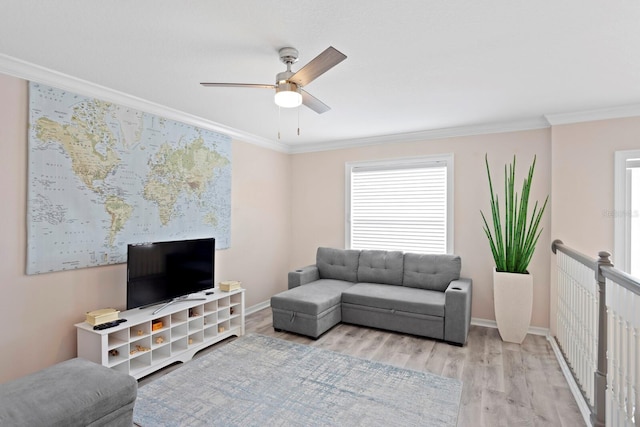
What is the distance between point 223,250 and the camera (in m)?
4.20

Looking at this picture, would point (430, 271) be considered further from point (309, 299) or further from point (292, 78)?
point (292, 78)

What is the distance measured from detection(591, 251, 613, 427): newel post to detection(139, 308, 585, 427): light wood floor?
25 centimetres

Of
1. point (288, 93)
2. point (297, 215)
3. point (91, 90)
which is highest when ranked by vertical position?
point (91, 90)

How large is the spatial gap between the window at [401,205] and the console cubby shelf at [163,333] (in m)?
2.16

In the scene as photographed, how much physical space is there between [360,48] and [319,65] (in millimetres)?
432

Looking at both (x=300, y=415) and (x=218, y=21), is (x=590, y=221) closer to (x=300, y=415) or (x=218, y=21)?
(x=300, y=415)

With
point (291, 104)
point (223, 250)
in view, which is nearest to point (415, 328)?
point (223, 250)

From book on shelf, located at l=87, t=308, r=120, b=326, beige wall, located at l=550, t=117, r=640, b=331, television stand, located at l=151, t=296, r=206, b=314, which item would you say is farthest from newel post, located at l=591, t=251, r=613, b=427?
book on shelf, located at l=87, t=308, r=120, b=326

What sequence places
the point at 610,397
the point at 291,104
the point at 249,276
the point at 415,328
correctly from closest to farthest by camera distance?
the point at 610,397 → the point at 291,104 → the point at 415,328 → the point at 249,276

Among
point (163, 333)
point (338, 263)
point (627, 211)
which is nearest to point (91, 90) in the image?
point (163, 333)

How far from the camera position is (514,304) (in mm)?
3512

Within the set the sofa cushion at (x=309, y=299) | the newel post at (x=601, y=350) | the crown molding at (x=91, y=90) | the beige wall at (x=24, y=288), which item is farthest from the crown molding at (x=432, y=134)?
the beige wall at (x=24, y=288)

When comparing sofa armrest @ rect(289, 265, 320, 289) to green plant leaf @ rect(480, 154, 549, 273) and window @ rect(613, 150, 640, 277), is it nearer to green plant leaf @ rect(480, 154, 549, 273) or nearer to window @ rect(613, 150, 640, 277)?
green plant leaf @ rect(480, 154, 549, 273)

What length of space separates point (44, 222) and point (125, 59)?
1.45 metres
